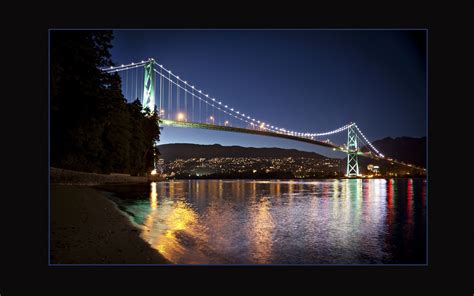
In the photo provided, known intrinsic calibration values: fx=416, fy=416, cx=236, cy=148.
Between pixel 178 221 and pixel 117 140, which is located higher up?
pixel 117 140

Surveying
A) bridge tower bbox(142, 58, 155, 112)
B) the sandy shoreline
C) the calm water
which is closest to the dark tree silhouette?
the sandy shoreline

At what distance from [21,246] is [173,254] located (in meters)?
1.76

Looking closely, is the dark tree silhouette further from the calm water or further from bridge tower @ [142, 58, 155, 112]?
bridge tower @ [142, 58, 155, 112]

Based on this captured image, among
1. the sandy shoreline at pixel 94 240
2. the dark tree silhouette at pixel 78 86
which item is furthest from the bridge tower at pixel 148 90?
the sandy shoreline at pixel 94 240

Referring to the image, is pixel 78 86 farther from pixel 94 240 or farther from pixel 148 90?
pixel 148 90

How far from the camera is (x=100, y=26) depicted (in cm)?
482

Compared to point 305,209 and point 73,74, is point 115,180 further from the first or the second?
point 73,74

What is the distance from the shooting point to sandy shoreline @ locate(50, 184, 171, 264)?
15.6 ft

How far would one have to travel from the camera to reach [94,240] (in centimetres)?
528

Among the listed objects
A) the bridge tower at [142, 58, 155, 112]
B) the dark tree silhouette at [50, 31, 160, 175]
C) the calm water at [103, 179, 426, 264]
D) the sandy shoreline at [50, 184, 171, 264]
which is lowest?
the calm water at [103, 179, 426, 264]

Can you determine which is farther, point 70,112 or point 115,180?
point 115,180

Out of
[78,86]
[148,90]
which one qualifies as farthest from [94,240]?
[148,90]
